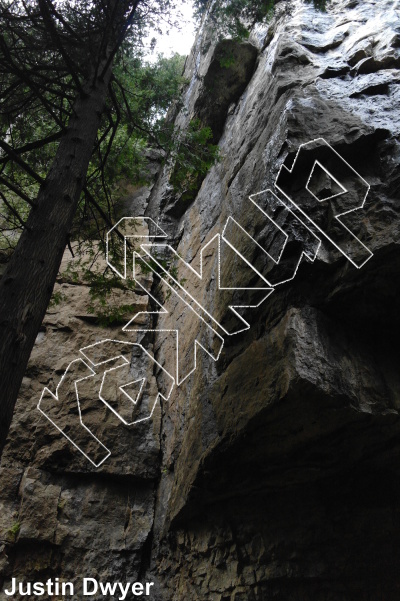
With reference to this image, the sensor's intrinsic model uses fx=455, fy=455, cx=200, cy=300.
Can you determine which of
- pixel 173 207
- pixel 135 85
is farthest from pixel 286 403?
pixel 173 207

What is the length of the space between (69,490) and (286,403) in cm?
372

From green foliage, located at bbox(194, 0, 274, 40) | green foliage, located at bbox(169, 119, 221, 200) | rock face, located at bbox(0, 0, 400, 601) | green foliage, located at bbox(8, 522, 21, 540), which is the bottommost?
green foliage, located at bbox(8, 522, 21, 540)

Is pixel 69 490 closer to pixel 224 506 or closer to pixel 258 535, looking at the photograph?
pixel 224 506

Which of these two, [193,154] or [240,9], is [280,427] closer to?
[193,154]

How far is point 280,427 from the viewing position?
12.5ft

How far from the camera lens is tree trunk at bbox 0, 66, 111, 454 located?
3006 mm

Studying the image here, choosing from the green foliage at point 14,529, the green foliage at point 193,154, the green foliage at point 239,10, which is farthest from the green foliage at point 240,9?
the green foliage at point 14,529

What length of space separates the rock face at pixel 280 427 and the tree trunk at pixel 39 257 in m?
1.85

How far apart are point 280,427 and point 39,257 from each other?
7.89ft

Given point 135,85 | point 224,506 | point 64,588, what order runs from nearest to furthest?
1. point 224,506
2. point 64,588
3. point 135,85

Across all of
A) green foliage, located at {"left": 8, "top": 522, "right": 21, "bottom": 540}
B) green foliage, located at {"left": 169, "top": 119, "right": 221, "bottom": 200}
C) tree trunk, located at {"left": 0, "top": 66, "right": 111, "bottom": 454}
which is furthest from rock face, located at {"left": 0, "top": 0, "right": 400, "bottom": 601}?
tree trunk, located at {"left": 0, "top": 66, "right": 111, "bottom": 454}

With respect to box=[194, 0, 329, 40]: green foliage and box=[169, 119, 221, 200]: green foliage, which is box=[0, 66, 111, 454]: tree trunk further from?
box=[194, 0, 329, 40]: green foliage

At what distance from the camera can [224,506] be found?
15.4 ft

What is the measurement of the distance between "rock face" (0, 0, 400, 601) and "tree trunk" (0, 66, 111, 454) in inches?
72.7
